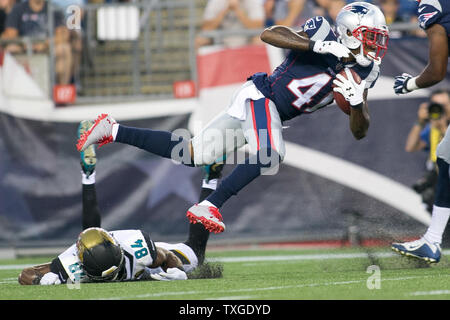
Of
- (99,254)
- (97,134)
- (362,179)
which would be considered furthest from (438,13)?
(362,179)

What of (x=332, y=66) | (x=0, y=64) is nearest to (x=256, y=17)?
(x=0, y=64)

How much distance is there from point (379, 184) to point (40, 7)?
4.64 m

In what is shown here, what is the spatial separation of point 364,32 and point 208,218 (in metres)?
1.62

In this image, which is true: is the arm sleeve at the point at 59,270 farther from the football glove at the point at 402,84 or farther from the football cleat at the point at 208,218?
the football glove at the point at 402,84

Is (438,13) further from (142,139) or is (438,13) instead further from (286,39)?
(142,139)

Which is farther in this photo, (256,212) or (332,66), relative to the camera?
(256,212)

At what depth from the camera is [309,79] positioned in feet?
17.8

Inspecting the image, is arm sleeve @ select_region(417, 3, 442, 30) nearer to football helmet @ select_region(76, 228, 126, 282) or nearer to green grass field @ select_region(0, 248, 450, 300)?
green grass field @ select_region(0, 248, 450, 300)

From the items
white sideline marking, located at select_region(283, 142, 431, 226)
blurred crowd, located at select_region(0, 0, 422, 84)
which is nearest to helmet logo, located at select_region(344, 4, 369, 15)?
white sideline marking, located at select_region(283, 142, 431, 226)

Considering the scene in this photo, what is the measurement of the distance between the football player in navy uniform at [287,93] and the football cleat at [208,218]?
0.54m

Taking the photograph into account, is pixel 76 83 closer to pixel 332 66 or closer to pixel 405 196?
pixel 405 196

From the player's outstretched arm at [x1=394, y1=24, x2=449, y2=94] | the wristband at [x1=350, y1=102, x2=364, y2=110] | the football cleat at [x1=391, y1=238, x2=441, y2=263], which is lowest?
the football cleat at [x1=391, y1=238, x2=441, y2=263]

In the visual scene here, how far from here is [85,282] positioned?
17.0 ft

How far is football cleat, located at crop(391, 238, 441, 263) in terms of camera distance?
17.7 feet
